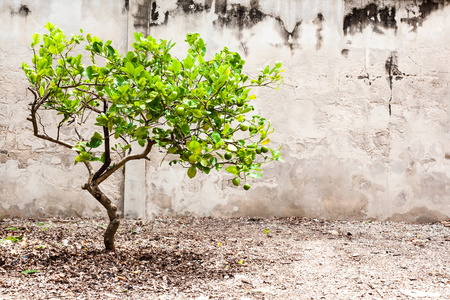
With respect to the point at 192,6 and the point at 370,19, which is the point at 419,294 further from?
the point at 192,6

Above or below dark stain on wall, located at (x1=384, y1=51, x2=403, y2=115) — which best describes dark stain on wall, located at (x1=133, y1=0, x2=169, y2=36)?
above

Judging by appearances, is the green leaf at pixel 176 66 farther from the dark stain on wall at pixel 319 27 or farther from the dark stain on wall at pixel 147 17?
the dark stain on wall at pixel 319 27

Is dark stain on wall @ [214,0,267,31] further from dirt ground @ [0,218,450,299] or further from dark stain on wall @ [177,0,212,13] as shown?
dirt ground @ [0,218,450,299]

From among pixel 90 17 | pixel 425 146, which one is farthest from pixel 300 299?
pixel 90 17

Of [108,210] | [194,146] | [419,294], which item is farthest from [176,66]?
[419,294]

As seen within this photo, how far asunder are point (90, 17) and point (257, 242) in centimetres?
278

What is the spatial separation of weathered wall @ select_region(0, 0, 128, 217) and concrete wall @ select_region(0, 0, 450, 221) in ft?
0.03

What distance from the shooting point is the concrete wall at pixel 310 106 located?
407cm

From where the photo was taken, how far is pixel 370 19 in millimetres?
4223

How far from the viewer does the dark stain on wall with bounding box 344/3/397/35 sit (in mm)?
4211

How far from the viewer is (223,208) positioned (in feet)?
13.6

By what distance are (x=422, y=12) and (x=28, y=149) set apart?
4.28m

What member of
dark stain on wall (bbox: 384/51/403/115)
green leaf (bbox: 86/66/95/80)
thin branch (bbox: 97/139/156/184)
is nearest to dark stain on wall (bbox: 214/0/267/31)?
dark stain on wall (bbox: 384/51/403/115)

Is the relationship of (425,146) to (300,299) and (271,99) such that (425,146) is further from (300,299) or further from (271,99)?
(300,299)
